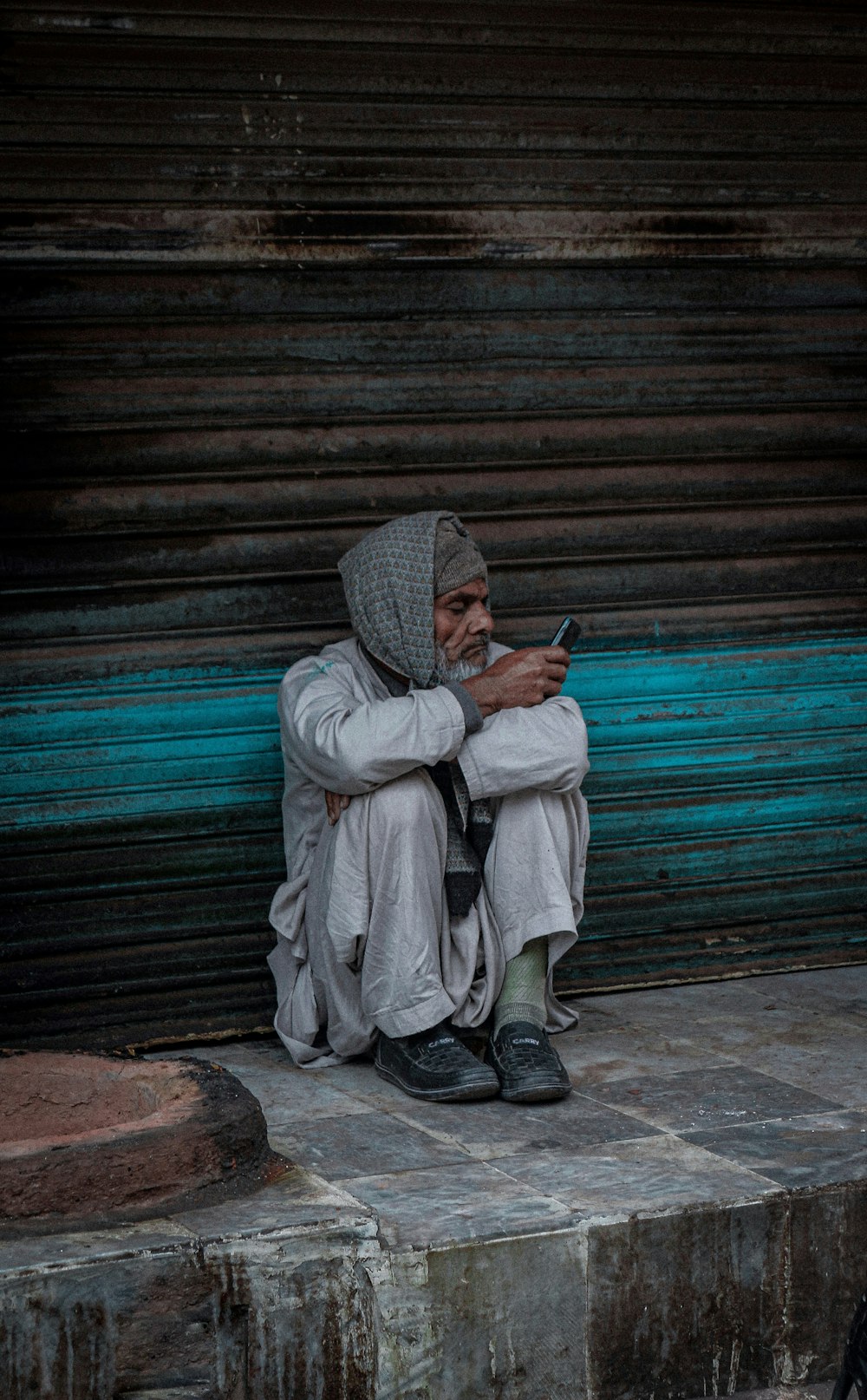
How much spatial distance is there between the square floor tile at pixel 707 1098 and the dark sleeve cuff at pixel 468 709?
35.8 inches

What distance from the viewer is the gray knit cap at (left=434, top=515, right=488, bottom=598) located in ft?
13.3

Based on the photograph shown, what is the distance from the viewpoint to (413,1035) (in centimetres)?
391

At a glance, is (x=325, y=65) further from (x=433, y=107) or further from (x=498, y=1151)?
(x=498, y=1151)

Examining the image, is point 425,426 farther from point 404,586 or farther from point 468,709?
point 468,709

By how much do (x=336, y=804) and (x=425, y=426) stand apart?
1228 millimetres

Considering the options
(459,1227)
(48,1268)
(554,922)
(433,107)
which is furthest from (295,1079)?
(433,107)

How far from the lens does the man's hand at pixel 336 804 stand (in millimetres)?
3953

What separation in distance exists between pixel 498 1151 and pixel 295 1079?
775 mm

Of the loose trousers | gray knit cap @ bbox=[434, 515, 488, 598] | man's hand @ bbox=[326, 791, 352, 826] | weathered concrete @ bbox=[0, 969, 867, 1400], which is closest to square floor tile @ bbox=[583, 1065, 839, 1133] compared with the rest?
weathered concrete @ bbox=[0, 969, 867, 1400]

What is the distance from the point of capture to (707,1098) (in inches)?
148

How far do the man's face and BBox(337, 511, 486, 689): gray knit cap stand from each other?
3 cm

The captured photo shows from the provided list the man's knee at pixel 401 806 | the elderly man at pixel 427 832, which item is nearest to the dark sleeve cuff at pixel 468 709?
the elderly man at pixel 427 832

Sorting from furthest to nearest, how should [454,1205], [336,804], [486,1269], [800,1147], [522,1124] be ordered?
[336,804] → [522,1124] → [800,1147] → [454,1205] → [486,1269]

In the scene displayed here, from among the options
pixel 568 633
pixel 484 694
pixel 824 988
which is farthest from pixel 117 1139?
pixel 824 988
